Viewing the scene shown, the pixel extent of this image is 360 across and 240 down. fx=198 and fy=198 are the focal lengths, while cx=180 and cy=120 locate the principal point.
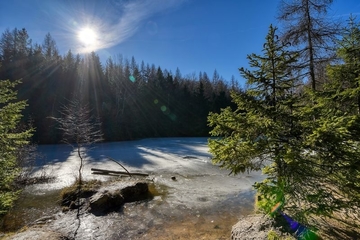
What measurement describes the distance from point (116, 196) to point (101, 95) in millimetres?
30226

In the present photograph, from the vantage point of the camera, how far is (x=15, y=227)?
5934 mm

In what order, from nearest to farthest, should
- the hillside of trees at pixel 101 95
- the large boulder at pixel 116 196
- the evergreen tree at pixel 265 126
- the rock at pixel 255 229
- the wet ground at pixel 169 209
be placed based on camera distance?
the evergreen tree at pixel 265 126 → the rock at pixel 255 229 → the wet ground at pixel 169 209 → the large boulder at pixel 116 196 → the hillside of trees at pixel 101 95

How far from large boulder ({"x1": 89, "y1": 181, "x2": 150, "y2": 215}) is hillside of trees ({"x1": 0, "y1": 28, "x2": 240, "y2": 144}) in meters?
21.3

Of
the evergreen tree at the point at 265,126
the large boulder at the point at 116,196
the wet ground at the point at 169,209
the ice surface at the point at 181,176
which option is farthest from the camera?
the ice surface at the point at 181,176

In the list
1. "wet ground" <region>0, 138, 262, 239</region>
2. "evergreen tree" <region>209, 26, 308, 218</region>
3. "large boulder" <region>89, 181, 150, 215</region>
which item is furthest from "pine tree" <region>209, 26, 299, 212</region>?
"large boulder" <region>89, 181, 150, 215</region>

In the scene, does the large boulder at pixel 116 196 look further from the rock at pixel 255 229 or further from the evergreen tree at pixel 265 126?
the evergreen tree at pixel 265 126

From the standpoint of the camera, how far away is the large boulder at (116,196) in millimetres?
6953

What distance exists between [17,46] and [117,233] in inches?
1610

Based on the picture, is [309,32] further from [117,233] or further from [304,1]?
[117,233]

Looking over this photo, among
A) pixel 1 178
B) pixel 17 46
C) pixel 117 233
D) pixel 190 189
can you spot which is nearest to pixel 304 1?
pixel 190 189

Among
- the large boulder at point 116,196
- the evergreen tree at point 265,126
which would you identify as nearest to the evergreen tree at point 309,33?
the evergreen tree at point 265,126

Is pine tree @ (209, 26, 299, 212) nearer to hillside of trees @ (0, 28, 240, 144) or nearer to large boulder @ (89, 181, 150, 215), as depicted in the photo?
large boulder @ (89, 181, 150, 215)

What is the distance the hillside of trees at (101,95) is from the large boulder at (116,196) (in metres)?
21.3

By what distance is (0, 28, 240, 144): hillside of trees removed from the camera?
2944 centimetres
